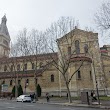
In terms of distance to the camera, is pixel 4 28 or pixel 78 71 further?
pixel 4 28

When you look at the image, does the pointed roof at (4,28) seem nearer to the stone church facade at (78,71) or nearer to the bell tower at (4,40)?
the bell tower at (4,40)

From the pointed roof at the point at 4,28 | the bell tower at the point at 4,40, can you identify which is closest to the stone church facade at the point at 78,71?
the bell tower at the point at 4,40

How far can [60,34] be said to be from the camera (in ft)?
104

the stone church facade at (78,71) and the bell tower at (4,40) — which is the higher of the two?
the bell tower at (4,40)

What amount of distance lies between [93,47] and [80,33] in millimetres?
5245

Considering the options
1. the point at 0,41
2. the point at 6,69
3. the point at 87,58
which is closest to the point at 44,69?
the point at 87,58

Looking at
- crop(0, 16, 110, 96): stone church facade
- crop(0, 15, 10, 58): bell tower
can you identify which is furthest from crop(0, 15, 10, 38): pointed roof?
crop(0, 16, 110, 96): stone church facade

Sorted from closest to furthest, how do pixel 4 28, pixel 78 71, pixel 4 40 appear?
pixel 78 71, pixel 4 40, pixel 4 28

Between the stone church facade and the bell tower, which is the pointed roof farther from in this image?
the stone church facade

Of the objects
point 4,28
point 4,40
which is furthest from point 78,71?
point 4,28

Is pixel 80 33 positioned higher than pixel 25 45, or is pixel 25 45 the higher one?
pixel 80 33

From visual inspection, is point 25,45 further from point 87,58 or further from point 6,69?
point 6,69

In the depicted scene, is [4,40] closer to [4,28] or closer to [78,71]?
[4,28]

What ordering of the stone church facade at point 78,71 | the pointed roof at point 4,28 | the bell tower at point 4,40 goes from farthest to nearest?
the pointed roof at point 4,28, the bell tower at point 4,40, the stone church facade at point 78,71
